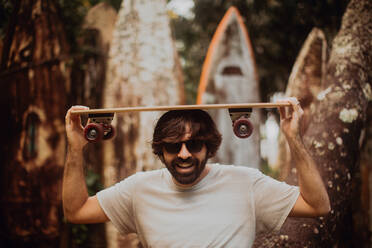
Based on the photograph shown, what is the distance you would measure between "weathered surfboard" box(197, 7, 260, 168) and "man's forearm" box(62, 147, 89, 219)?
312 centimetres

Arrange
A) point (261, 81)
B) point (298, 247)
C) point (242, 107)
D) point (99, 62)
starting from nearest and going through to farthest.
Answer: point (242, 107) < point (298, 247) < point (99, 62) < point (261, 81)

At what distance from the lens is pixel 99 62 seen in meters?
4.65

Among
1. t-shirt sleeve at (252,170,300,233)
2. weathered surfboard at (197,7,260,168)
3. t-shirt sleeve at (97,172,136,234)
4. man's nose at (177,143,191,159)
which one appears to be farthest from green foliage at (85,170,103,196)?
t-shirt sleeve at (252,170,300,233)

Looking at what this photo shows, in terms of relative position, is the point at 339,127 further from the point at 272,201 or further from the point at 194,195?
the point at 194,195

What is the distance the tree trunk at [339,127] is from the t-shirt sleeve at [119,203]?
114 cm

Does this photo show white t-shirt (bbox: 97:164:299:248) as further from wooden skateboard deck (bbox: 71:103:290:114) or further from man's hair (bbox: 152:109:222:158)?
wooden skateboard deck (bbox: 71:103:290:114)

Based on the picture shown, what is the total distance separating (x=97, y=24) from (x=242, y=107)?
3.55m

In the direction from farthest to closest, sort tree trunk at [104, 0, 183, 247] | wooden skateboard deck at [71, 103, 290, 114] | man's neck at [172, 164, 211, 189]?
1. tree trunk at [104, 0, 183, 247]
2. man's neck at [172, 164, 211, 189]
3. wooden skateboard deck at [71, 103, 290, 114]

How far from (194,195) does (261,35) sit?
6743 mm

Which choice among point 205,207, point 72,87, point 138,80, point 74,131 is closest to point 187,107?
point 205,207

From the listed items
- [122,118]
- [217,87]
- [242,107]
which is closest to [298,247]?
[242,107]

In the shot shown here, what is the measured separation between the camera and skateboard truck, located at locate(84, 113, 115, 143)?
190 cm

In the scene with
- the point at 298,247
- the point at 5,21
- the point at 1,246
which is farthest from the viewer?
the point at 5,21

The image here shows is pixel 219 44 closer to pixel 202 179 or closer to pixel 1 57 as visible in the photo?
pixel 1 57
